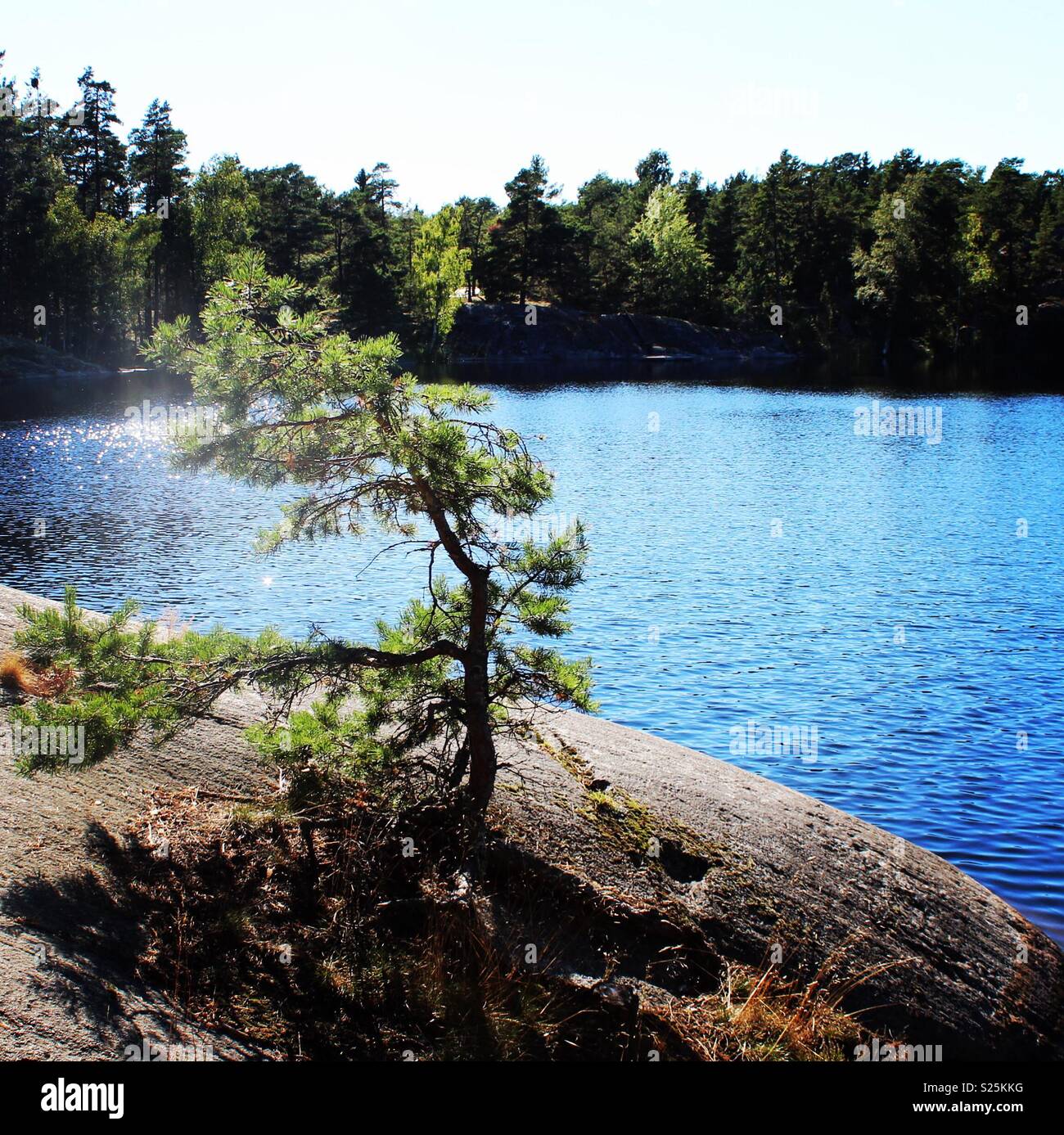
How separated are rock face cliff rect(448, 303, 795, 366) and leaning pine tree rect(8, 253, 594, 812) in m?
94.9

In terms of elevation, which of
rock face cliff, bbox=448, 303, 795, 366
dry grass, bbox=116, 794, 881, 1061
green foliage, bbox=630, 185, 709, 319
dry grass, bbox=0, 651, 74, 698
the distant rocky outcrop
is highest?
green foliage, bbox=630, 185, 709, 319

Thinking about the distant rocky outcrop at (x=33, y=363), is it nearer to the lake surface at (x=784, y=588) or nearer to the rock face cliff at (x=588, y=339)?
the lake surface at (x=784, y=588)

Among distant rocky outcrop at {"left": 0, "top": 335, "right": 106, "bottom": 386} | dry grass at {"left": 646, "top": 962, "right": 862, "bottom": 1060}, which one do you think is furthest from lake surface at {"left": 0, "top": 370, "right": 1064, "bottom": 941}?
distant rocky outcrop at {"left": 0, "top": 335, "right": 106, "bottom": 386}

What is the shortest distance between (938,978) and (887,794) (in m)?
6.40

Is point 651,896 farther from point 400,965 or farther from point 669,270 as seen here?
point 669,270

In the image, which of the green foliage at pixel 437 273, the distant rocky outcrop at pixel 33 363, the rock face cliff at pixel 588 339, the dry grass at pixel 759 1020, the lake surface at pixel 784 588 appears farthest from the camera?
the rock face cliff at pixel 588 339

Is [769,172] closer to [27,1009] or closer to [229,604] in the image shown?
[229,604]

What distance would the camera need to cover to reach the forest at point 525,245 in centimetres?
8800

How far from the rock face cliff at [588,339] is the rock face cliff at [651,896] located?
94.5 meters

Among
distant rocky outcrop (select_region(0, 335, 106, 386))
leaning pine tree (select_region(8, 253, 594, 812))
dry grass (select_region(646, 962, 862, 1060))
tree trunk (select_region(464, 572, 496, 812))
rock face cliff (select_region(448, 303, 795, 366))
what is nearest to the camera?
dry grass (select_region(646, 962, 862, 1060))

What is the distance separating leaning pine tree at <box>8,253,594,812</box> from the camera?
30.0 ft

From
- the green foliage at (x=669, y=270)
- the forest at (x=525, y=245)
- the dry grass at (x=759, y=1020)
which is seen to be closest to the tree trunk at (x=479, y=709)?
the dry grass at (x=759, y=1020)

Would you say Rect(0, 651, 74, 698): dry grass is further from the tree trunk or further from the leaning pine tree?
the tree trunk

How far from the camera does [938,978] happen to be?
1009 cm
